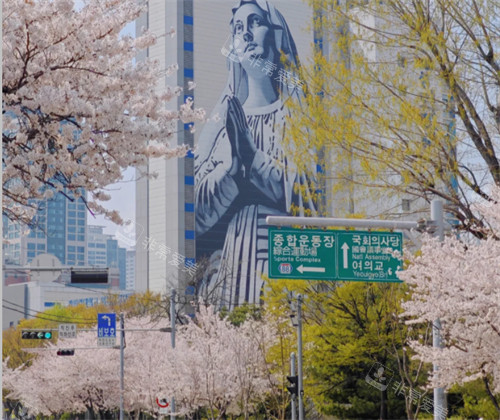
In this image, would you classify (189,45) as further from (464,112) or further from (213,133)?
(464,112)

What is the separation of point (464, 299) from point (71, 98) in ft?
20.9

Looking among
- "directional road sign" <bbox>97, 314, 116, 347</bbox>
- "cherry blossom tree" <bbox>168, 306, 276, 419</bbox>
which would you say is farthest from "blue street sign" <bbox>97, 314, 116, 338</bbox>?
"cherry blossom tree" <bbox>168, 306, 276, 419</bbox>

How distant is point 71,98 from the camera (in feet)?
30.3

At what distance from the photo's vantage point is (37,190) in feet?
31.7

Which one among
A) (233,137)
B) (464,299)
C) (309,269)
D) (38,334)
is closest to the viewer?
(464,299)

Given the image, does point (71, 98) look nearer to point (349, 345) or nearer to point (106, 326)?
point (349, 345)

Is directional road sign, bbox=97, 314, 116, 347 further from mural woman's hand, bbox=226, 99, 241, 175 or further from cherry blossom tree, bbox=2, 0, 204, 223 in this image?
mural woman's hand, bbox=226, 99, 241, 175

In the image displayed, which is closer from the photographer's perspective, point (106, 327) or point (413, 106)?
point (413, 106)

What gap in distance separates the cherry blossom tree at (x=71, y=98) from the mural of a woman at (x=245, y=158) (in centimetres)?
8527

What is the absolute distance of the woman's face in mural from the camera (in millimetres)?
103938

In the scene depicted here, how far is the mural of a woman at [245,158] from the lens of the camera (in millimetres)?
97500

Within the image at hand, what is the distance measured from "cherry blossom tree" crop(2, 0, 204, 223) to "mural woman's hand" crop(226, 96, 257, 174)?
90949mm

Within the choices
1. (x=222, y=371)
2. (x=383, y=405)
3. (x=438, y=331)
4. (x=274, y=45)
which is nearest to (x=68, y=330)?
(x=222, y=371)

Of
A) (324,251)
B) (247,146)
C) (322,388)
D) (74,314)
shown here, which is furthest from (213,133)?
(324,251)
